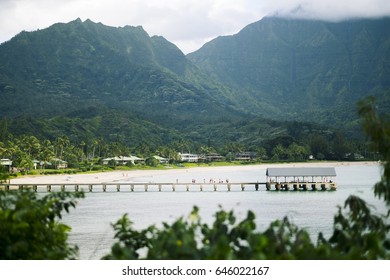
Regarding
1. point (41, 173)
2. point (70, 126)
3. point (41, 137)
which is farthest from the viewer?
point (70, 126)

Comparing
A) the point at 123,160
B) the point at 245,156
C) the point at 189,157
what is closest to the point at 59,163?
the point at 123,160

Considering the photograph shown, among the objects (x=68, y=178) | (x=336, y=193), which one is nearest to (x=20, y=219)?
(x=336, y=193)

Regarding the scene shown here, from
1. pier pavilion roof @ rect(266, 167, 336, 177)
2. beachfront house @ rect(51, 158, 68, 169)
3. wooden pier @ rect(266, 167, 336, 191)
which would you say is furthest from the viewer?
beachfront house @ rect(51, 158, 68, 169)

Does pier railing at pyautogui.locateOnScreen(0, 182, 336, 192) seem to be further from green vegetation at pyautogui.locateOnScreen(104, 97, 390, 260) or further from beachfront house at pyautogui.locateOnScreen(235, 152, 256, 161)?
beachfront house at pyautogui.locateOnScreen(235, 152, 256, 161)

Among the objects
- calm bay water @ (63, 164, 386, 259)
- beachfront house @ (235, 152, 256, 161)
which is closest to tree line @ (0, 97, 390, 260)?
calm bay water @ (63, 164, 386, 259)

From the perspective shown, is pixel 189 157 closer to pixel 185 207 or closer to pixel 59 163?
pixel 59 163

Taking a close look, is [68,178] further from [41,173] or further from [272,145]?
[272,145]

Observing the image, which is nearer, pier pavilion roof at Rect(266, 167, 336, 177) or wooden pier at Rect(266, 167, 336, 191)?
pier pavilion roof at Rect(266, 167, 336, 177)

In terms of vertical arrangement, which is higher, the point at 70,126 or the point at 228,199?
the point at 70,126

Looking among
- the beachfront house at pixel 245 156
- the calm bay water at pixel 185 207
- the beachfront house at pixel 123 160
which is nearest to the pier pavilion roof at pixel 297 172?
the calm bay water at pixel 185 207
